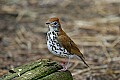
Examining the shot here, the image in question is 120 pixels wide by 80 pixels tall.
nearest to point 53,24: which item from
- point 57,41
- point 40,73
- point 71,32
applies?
point 57,41

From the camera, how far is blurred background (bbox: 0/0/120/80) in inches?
221

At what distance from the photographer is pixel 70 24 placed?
24.1 feet

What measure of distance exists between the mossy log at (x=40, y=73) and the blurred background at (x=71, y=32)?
1562 millimetres

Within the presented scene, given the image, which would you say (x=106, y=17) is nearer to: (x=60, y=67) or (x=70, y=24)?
(x=70, y=24)

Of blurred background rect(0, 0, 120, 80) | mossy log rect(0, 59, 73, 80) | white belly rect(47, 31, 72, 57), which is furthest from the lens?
blurred background rect(0, 0, 120, 80)

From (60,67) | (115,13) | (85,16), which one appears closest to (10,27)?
(85,16)

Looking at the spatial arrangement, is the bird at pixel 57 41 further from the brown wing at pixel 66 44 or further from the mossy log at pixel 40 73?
the mossy log at pixel 40 73

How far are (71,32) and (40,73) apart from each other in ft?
11.5

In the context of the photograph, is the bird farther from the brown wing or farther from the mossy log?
the mossy log

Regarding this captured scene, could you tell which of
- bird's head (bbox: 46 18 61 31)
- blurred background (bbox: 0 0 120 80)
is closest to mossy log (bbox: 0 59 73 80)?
bird's head (bbox: 46 18 61 31)

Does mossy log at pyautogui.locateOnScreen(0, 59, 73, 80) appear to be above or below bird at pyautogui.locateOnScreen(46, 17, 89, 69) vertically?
below

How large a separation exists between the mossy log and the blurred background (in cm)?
156

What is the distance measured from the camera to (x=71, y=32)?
694 cm

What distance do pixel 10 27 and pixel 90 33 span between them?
1.34 metres
